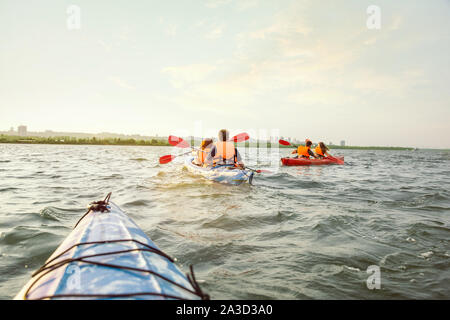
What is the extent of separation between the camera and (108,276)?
1.79 m

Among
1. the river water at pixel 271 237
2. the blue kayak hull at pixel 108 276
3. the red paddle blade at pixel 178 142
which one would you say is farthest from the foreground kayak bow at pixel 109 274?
the red paddle blade at pixel 178 142

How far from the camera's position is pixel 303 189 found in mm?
9562

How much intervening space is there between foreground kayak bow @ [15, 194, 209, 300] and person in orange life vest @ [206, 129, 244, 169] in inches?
279

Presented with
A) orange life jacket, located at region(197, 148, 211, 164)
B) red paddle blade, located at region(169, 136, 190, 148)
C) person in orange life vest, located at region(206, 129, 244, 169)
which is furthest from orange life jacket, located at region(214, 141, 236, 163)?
red paddle blade, located at region(169, 136, 190, 148)

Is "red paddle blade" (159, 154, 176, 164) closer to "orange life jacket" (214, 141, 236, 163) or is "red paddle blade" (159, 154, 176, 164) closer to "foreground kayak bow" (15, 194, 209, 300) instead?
"orange life jacket" (214, 141, 236, 163)

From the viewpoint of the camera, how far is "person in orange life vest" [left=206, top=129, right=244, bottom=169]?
9.52m

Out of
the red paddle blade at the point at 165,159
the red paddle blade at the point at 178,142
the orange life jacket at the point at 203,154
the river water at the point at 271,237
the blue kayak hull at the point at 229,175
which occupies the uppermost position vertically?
the red paddle blade at the point at 178,142

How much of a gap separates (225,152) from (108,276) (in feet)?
25.8

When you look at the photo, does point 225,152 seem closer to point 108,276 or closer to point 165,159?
point 165,159

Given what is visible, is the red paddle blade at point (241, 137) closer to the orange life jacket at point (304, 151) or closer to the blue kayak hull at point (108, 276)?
the blue kayak hull at point (108, 276)

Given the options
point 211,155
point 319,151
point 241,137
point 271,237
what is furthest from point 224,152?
point 319,151

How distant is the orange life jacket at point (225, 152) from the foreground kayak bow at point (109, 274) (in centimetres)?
708

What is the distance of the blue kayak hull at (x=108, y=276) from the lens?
1618mm
